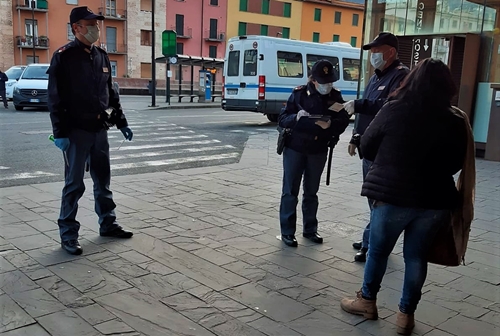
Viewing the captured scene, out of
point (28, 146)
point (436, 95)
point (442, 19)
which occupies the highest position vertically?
point (442, 19)

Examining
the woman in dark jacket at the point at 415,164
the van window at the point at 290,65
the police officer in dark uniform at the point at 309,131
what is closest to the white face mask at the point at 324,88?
the police officer in dark uniform at the point at 309,131

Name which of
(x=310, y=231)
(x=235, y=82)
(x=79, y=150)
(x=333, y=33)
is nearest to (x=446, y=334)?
(x=310, y=231)

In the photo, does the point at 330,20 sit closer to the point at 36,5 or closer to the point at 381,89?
the point at 36,5

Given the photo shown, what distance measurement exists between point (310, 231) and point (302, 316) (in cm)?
173

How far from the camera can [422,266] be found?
10.1ft

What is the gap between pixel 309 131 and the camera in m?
4.65

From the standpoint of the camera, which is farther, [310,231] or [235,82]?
[235,82]

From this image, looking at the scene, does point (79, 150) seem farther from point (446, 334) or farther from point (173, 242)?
point (446, 334)

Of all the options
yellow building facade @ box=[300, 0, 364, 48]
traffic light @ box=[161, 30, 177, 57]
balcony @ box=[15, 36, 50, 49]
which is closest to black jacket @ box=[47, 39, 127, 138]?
traffic light @ box=[161, 30, 177, 57]

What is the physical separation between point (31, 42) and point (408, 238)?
50.9 m

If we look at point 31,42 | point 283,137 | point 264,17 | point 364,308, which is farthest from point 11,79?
point 264,17

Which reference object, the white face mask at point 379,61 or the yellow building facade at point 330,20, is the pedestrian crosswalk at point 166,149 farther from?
the yellow building facade at point 330,20

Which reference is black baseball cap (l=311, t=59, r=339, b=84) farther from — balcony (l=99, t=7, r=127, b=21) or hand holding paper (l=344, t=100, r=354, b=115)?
balcony (l=99, t=7, r=127, b=21)

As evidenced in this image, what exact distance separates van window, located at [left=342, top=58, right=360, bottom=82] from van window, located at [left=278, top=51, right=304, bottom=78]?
2.59m
